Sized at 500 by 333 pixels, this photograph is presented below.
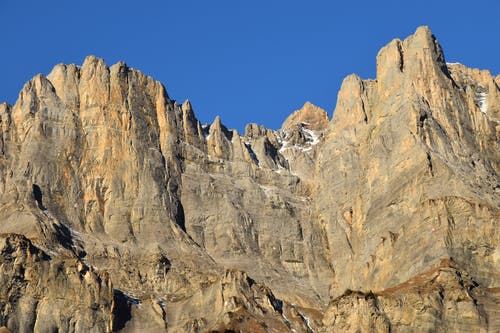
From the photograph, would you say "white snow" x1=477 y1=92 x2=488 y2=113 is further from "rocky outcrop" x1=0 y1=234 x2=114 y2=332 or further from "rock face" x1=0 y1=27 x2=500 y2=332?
"rocky outcrop" x1=0 y1=234 x2=114 y2=332

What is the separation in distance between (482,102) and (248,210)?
32.3 metres

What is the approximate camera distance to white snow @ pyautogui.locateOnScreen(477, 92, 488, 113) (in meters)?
190

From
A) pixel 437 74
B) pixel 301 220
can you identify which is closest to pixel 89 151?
pixel 301 220

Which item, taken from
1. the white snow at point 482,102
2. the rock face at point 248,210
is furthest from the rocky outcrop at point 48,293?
the white snow at point 482,102

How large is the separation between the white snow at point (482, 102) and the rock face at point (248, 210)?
0.36m

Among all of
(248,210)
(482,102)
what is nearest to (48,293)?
(248,210)

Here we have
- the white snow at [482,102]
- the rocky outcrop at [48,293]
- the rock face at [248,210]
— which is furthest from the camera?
the white snow at [482,102]

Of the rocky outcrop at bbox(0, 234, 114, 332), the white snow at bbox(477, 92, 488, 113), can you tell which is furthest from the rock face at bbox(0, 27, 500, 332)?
the white snow at bbox(477, 92, 488, 113)

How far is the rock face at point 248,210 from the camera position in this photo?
149 meters

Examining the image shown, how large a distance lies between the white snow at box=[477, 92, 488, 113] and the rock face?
1.20 feet

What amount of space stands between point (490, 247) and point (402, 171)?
18.8m

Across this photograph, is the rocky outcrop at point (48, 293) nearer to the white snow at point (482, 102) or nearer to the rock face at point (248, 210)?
the rock face at point (248, 210)

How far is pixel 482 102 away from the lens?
192500 mm

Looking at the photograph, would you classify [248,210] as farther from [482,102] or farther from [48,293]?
[48,293]
